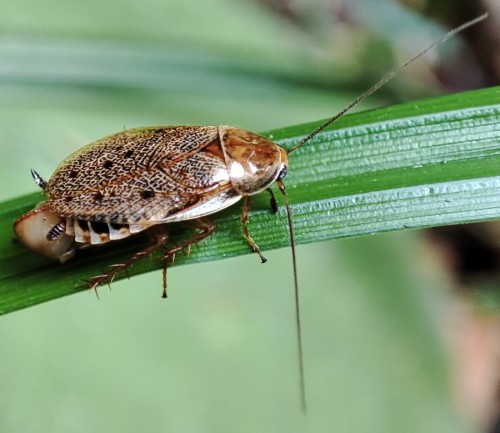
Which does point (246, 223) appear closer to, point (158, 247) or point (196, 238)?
point (196, 238)

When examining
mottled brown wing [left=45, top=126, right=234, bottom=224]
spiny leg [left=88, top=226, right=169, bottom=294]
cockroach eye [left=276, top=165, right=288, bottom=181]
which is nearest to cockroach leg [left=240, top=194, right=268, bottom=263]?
mottled brown wing [left=45, top=126, right=234, bottom=224]

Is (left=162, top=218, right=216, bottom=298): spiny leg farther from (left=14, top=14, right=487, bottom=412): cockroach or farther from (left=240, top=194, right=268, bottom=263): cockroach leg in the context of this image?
(left=240, top=194, right=268, bottom=263): cockroach leg

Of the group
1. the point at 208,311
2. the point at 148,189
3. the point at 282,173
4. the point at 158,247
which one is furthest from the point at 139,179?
the point at 208,311

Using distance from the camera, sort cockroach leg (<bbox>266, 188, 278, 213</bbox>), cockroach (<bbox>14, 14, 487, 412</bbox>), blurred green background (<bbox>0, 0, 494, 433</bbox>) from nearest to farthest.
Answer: cockroach (<bbox>14, 14, 487, 412</bbox>)
cockroach leg (<bbox>266, 188, 278, 213</bbox>)
blurred green background (<bbox>0, 0, 494, 433</bbox>)

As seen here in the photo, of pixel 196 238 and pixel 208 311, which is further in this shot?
pixel 208 311

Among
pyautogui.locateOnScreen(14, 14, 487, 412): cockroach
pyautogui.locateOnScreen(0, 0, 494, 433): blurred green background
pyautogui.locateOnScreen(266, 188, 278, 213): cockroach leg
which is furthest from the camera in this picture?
pyautogui.locateOnScreen(0, 0, 494, 433): blurred green background

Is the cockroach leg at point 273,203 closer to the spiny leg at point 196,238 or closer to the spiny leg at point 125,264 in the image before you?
the spiny leg at point 196,238

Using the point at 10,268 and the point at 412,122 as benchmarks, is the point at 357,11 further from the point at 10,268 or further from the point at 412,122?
the point at 10,268
